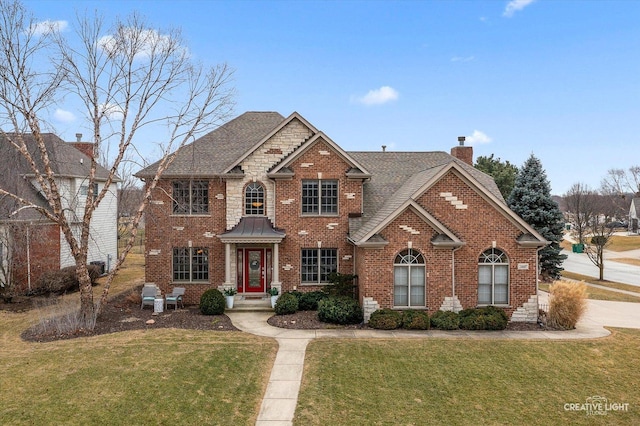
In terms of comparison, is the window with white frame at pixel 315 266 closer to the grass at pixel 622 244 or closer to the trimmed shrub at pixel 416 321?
the trimmed shrub at pixel 416 321

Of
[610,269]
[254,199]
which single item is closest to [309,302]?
[254,199]

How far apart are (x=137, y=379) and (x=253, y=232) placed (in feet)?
29.5

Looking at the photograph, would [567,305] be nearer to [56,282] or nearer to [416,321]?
[416,321]

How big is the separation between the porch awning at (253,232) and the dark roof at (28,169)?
27.5ft

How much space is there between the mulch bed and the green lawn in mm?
831

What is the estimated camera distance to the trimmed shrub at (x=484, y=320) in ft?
50.5

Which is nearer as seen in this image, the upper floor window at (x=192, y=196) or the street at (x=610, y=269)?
the upper floor window at (x=192, y=196)

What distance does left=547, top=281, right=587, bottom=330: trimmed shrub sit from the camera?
50.9 ft

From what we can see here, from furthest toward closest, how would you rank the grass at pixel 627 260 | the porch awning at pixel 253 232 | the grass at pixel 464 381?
the grass at pixel 627 260 → the porch awning at pixel 253 232 → the grass at pixel 464 381

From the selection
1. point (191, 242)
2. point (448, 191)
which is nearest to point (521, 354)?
point (448, 191)

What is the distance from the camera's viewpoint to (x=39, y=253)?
75.8 feet

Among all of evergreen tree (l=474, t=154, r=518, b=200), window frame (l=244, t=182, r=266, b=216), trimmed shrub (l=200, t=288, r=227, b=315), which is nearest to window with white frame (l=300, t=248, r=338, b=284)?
window frame (l=244, t=182, r=266, b=216)

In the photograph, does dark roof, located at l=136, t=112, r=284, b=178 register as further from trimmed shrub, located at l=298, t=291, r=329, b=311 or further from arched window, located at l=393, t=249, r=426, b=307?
arched window, located at l=393, t=249, r=426, b=307

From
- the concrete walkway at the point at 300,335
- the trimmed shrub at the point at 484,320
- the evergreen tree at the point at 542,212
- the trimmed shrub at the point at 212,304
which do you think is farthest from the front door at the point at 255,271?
the evergreen tree at the point at 542,212
